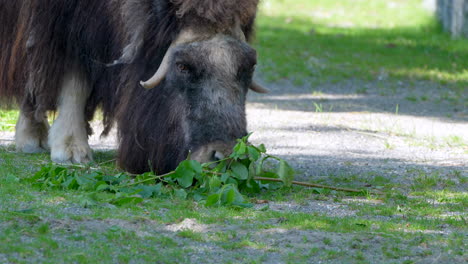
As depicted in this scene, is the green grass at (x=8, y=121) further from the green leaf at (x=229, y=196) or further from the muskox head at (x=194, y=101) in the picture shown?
the green leaf at (x=229, y=196)

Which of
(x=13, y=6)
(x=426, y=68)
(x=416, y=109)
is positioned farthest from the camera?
(x=426, y=68)

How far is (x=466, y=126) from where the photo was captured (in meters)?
7.04

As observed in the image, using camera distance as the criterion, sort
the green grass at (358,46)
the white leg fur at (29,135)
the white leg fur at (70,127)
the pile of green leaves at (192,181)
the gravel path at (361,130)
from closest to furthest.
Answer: the pile of green leaves at (192,181), the white leg fur at (70,127), the gravel path at (361,130), the white leg fur at (29,135), the green grass at (358,46)

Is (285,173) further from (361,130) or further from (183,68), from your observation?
(361,130)

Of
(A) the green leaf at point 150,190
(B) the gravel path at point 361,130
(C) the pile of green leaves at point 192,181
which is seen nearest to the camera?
(C) the pile of green leaves at point 192,181

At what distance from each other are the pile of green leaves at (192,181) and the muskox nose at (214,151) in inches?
1.1

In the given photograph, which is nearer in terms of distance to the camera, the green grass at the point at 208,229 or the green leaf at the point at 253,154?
the green grass at the point at 208,229

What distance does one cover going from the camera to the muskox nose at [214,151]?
3.90m

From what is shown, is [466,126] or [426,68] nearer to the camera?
[466,126]

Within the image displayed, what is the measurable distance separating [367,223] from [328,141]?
2622 millimetres

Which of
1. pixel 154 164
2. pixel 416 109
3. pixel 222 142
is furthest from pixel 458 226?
pixel 416 109

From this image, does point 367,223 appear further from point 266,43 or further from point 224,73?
point 266,43

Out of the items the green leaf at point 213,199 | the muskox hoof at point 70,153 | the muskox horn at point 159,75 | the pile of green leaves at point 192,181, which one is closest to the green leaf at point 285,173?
the pile of green leaves at point 192,181

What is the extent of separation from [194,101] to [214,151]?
0.93 feet
